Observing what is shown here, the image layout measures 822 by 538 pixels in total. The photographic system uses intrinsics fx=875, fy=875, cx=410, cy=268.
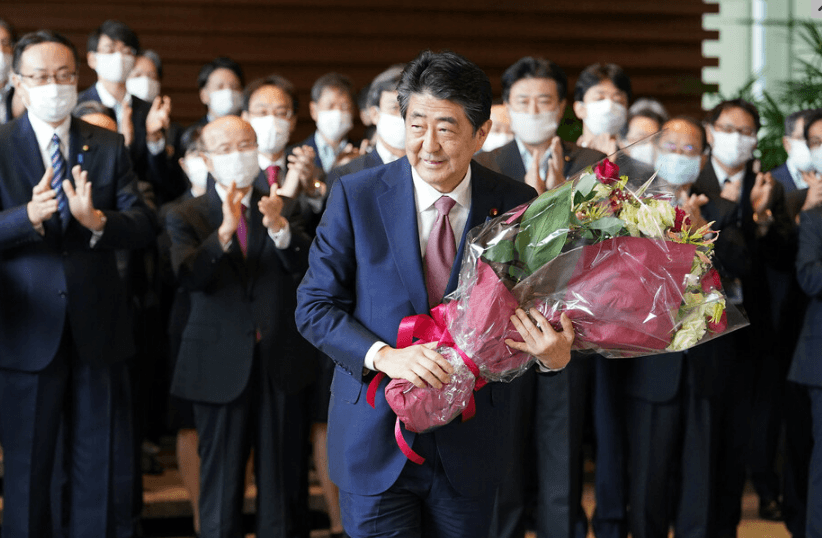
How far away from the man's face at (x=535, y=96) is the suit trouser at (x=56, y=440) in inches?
65.3

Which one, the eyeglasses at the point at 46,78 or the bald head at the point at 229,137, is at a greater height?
the eyeglasses at the point at 46,78

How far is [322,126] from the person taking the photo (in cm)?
405

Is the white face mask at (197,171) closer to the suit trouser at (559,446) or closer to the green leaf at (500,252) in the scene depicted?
the suit trouser at (559,446)

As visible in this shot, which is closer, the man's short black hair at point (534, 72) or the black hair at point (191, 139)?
the man's short black hair at point (534, 72)

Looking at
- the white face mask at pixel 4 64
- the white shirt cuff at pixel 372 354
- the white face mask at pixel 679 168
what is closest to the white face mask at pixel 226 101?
the white face mask at pixel 4 64

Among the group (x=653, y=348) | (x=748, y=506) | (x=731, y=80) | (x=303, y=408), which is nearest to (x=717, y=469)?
(x=748, y=506)

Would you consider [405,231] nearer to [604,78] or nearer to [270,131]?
[270,131]

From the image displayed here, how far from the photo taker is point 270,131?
11.9 ft

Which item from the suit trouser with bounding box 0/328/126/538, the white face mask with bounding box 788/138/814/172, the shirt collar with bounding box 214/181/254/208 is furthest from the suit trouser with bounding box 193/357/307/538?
the white face mask with bounding box 788/138/814/172

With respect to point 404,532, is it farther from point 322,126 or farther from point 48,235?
point 322,126

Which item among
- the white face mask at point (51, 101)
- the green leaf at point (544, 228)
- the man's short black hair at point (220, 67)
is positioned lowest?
the green leaf at point (544, 228)

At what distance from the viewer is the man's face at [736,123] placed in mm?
3684

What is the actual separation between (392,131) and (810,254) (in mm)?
1528

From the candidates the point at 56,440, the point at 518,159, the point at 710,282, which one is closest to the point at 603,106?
the point at 518,159
